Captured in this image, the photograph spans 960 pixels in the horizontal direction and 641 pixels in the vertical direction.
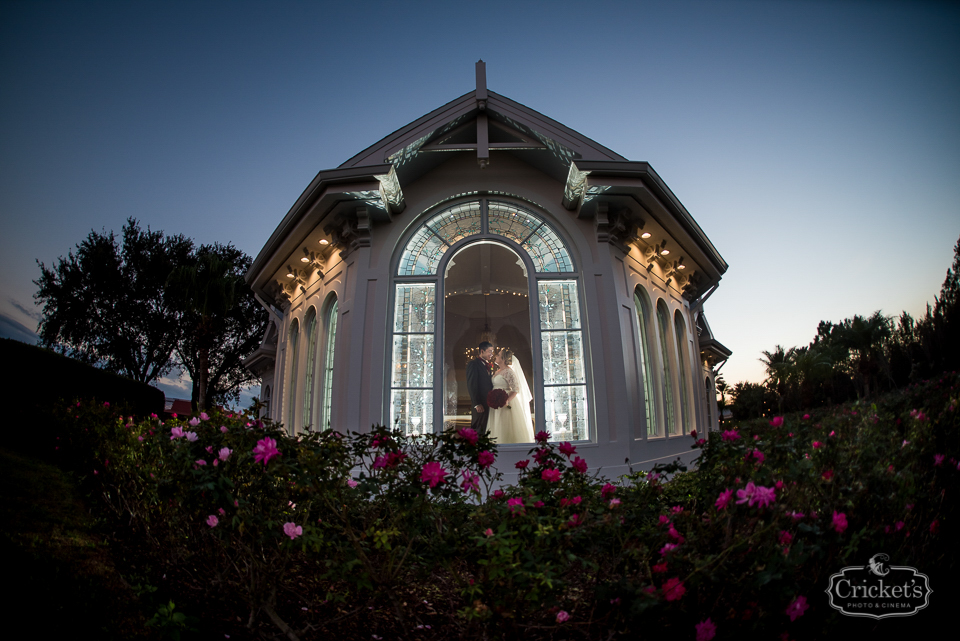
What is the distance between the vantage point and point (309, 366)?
28.0 ft

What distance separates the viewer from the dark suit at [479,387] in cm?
825

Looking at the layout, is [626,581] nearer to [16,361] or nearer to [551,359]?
[551,359]

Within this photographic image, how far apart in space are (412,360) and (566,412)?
2314 mm

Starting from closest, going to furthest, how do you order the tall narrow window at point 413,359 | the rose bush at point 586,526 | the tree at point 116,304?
the rose bush at point 586,526, the tall narrow window at point 413,359, the tree at point 116,304

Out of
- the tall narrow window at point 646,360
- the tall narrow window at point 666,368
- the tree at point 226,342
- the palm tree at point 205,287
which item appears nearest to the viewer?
the tall narrow window at point 646,360

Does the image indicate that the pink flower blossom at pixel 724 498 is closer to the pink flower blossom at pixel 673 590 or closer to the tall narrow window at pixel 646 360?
the pink flower blossom at pixel 673 590

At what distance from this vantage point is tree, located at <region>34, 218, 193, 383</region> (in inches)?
897

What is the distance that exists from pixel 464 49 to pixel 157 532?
30.4 feet

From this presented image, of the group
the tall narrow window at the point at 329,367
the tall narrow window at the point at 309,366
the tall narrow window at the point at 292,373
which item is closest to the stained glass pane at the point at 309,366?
the tall narrow window at the point at 309,366

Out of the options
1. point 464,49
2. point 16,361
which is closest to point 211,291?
point 16,361

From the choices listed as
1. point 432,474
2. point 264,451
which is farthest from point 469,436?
point 264,451

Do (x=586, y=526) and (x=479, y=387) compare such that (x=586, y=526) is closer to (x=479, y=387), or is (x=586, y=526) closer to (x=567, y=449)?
(x=567, y=449)

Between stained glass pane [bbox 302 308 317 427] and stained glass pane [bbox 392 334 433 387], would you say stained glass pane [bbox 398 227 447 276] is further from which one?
stained glass pane [bbox 302 308 317 427]

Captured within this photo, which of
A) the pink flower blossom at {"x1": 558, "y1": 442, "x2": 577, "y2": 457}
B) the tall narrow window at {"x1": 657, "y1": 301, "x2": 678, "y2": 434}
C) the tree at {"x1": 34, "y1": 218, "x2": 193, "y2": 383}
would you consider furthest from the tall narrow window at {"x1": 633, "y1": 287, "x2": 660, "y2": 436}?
the tree at {"x1": 34, "y1": 218, "x2": 193, "y2": 383}
